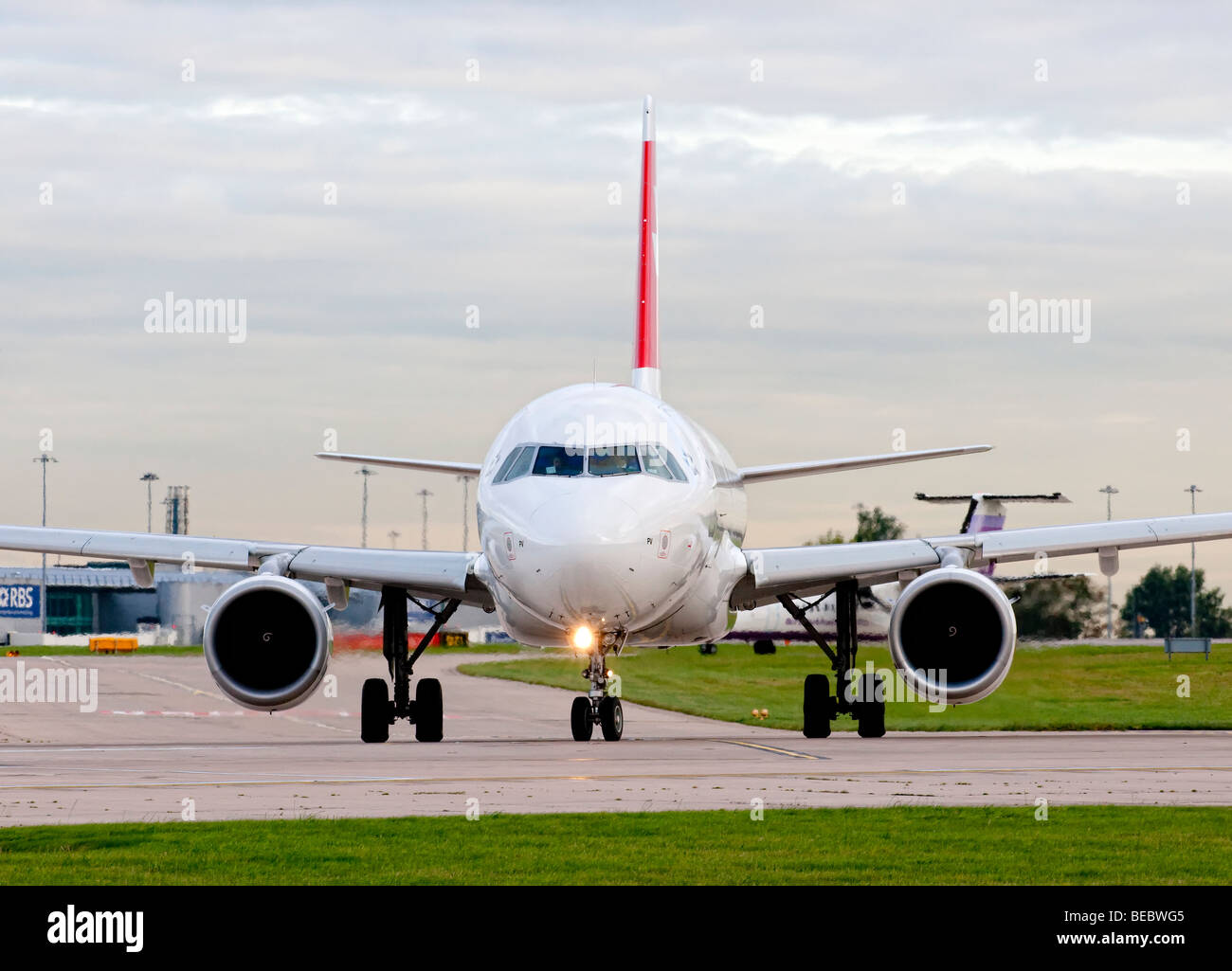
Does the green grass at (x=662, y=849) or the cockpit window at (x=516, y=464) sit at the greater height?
the cockpit window at (x=516, y=464)

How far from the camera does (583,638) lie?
75.5ft

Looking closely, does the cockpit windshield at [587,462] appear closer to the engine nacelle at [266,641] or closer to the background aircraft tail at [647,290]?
the engine nacelle at [266,641]

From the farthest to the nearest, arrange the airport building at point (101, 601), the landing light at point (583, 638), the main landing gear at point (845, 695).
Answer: the airport building at point (101, 601) → the main landing gear at point (845, 695) → the landing light at point (583, 638)

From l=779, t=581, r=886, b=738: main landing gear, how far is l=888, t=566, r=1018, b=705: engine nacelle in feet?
10.0

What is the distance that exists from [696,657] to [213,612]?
47.3 meters

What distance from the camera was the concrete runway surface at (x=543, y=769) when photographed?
16062mm

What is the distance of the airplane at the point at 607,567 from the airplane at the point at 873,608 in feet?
88.4

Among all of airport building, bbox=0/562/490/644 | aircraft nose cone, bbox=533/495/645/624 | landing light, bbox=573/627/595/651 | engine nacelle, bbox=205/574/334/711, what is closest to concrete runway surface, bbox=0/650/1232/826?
engine nacelle, bbox=205/574/334/711

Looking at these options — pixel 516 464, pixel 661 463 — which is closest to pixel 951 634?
pixel 661 463

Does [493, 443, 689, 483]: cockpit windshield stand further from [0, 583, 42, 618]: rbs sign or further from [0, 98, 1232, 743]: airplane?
[0, 583, 42, 618]: rbs sign

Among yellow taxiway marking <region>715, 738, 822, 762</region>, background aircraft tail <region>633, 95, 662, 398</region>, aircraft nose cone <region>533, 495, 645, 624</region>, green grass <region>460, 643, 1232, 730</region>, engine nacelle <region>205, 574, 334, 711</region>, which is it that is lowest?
yellow taxiway marking <region>715, 738, 822, 762</region>

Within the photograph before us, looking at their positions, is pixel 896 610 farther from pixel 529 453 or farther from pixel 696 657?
pixel 696 657

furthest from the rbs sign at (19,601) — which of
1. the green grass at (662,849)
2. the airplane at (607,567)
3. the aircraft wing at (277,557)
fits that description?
the green grass at (662,849)

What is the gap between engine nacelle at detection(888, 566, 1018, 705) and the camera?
23.4 m
